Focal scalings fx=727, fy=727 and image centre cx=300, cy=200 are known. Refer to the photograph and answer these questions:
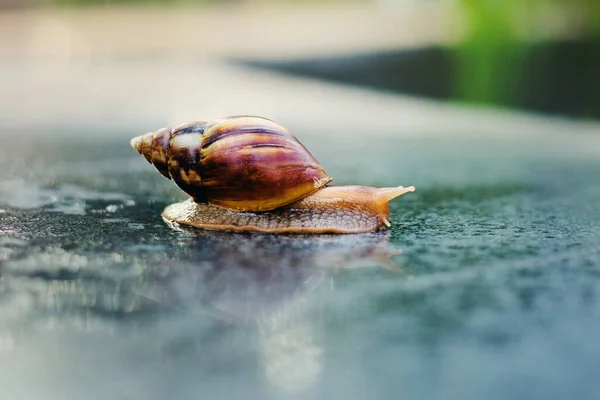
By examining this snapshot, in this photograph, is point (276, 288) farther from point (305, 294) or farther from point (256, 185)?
point (256, 185)

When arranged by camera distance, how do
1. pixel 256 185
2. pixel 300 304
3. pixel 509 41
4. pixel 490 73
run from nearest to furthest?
pixel 300 304 < pixel 256 185 < pixel 509 41 < pixel 490 73

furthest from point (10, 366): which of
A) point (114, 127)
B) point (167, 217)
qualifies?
point (114, 127)

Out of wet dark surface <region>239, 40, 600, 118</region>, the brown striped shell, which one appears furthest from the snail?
wet dark surface <region>239, 40, 600, 118</region>

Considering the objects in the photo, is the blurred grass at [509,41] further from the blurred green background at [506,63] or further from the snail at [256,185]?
the snail at [256,185]

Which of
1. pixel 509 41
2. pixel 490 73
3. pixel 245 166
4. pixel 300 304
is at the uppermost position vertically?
pixel 509 41

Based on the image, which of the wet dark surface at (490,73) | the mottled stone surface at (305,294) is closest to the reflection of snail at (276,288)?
the mottled stone surface at (305,294)

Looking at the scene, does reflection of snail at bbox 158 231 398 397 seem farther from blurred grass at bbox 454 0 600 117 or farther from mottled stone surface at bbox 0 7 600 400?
blurred grass at bbox 454 0 600 117

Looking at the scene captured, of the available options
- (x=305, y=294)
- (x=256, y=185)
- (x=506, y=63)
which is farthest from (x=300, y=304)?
(x=506, y=63)

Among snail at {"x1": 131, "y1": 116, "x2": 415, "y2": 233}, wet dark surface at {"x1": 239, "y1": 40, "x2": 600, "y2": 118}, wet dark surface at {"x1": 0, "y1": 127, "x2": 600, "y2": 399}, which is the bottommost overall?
wet dark surface at {"x1": 0, "y1": 127, "x2": 600, "y2": 399}
